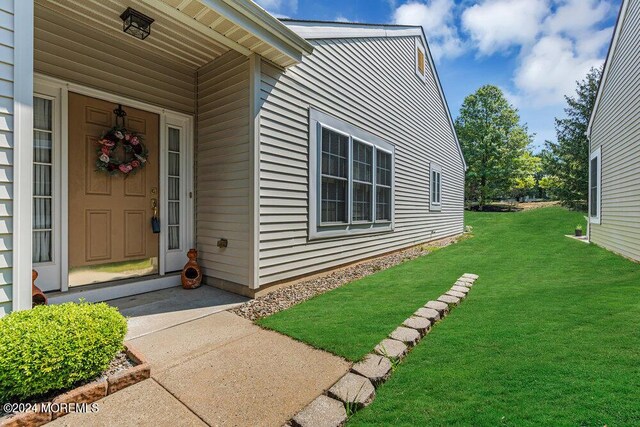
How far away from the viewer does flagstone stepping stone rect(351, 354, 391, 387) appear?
2016mm

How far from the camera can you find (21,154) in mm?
2043

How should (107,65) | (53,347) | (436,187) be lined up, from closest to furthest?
(53,347)
(107,65)
(436,187)

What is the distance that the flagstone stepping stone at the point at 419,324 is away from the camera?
274cm

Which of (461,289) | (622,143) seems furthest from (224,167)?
(622,143)

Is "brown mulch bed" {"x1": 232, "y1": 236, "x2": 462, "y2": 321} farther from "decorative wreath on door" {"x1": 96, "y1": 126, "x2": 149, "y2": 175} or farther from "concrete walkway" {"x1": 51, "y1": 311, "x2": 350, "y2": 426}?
"decorative wreath on door" {"x1": 96, "y1": 126, "x2": 149, "y2": 175}

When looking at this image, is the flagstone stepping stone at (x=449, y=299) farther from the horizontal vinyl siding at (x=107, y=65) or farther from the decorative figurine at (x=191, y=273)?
the horizontal vinyl siding at (x=107, y=65)

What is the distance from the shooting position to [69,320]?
6.08ft

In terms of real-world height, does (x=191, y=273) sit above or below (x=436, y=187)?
below

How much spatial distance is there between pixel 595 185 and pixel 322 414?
10.7 metres

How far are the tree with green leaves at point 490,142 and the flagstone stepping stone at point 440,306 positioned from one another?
23991 millimetres

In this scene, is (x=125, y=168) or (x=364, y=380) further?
(x=125, y=168)

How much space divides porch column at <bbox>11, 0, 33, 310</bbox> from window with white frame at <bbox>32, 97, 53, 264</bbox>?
56.4 inches

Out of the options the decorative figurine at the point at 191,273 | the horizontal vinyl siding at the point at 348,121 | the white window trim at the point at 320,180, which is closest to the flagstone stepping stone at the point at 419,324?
the horizontal vinyl siding at the point at 348,121

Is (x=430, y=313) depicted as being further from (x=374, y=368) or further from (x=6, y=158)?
(x=6, y=158)
